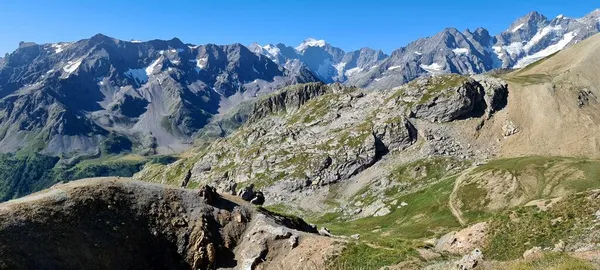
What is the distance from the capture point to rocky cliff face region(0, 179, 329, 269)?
167 ft

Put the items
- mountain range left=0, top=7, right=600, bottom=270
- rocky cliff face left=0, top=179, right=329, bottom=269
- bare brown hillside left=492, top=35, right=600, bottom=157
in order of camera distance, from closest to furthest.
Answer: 1. mountain range left=0, top=7, right=600, bottom=270
2. rocky cliff face left=0, top=179, right=329, bottom=269
3. bare brown hillside left=492, top=35, right=600, bottom=157

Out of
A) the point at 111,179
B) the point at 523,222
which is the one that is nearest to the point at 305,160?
the point at 111,179

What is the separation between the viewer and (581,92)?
189625 millimetres

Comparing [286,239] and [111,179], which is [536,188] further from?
[111,179]

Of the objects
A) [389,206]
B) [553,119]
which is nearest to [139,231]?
[389,206]

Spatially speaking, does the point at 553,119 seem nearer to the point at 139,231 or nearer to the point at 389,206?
the point at 389,206

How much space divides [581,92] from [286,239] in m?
180

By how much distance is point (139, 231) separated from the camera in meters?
60.5

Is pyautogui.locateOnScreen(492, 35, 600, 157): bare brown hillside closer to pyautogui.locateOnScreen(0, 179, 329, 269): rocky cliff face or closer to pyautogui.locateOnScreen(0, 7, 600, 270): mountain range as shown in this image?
pyautogui.locateOnScreen(0, 7, 600, 270): mountain range

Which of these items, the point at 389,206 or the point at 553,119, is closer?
the point at 389,206

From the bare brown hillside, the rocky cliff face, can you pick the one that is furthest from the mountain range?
the bare brown hillside

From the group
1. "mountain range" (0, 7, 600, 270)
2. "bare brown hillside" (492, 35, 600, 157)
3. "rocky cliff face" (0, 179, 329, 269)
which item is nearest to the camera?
"mountain range" (0, 7, 600, 270)

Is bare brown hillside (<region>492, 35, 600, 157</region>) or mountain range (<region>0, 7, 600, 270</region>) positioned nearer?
mountain range (<region>0, 7, 600, 270</region>)

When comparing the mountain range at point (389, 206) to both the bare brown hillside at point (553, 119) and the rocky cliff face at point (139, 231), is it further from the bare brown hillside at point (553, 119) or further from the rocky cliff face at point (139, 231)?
the bare brown hillside at point (553, 119)
